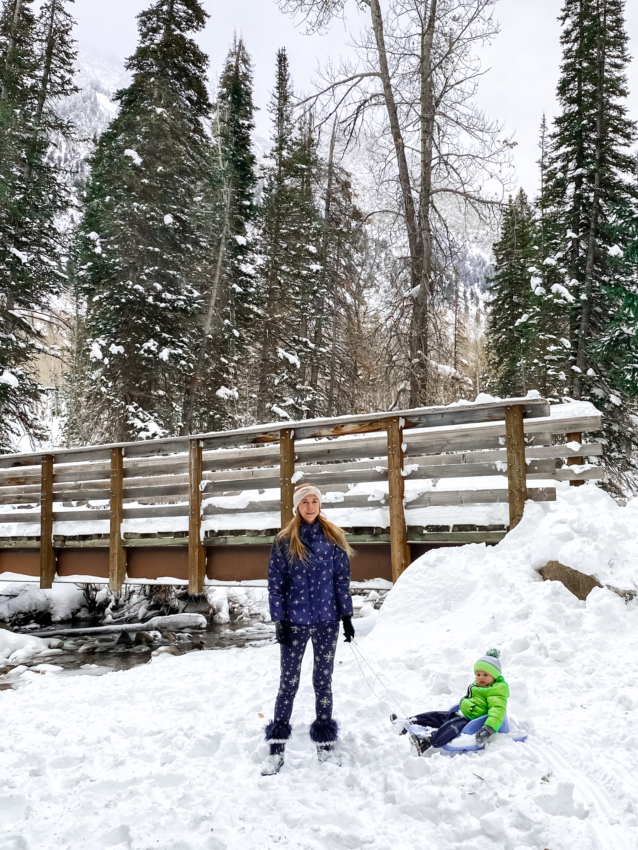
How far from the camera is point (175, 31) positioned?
17.9 m

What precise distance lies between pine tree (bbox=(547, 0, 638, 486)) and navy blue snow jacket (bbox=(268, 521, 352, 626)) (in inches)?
603

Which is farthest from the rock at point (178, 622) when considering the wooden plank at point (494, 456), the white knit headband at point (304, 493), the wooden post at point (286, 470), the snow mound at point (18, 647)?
the white knit headband at point (304, 493)

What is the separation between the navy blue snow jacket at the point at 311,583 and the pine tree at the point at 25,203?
12.5 meters

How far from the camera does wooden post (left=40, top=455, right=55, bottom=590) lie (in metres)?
9.67

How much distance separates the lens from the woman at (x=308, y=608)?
3.79 m

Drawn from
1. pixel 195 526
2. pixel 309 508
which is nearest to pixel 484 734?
pixel 309 508

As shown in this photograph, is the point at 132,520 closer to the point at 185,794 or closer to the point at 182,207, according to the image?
the point at 185,794

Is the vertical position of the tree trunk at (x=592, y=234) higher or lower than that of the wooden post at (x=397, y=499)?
higher

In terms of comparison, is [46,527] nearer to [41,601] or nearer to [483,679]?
[41,601]

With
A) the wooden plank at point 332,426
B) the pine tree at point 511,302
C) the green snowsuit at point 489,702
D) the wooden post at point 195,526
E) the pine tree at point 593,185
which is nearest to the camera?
the green snowsuit at point 489,702

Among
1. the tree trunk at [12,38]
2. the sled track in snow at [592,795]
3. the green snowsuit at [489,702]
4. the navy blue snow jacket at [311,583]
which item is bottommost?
the sled track in snow at [592,795]

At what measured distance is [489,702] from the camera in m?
3.63

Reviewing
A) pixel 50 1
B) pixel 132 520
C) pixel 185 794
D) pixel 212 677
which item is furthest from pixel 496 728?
pixel 50 1

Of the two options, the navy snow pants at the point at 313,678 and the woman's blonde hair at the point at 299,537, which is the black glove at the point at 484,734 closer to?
the navy snow pants at the point at 313,678
